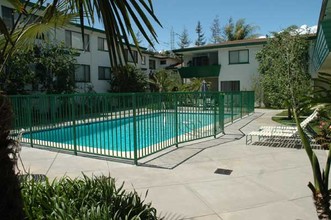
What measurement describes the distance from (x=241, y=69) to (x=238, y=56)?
1358 millimetres

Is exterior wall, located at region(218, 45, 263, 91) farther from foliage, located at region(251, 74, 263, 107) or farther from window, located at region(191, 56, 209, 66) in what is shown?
window, located at region(191, 56, 209, 66)

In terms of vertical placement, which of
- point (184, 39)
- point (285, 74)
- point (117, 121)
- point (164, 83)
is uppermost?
point (184, 39)

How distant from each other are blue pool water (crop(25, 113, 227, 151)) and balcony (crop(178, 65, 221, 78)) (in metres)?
20.9

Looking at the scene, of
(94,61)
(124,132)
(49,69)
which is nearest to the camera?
(124,132)

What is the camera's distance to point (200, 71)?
3103 cm

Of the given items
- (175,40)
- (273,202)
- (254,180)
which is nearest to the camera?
(273,202)

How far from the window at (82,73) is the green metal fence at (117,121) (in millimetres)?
13596

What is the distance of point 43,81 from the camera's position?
18.9 meters

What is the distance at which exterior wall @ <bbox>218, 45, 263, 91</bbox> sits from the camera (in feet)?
93.6

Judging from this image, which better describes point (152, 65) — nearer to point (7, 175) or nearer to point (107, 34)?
point (107, 34)

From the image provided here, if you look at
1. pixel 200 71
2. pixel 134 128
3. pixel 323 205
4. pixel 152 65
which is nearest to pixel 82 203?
pixel 323 205

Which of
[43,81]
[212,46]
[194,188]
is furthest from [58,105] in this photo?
[212,46]

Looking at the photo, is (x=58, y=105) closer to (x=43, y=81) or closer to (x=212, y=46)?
(x=43, y=81)

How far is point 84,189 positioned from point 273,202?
3040mm
